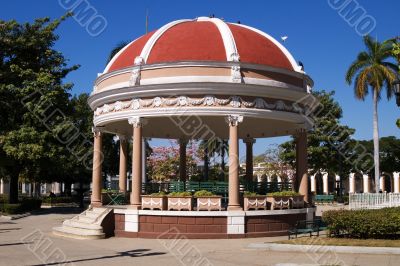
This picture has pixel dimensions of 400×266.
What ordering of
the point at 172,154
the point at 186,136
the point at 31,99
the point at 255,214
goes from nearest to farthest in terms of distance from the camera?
the point at 255,214
the point at 186,136
the point at 31,99
the point at 172,154

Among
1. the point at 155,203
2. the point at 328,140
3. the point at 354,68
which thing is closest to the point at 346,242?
the point at 155,203

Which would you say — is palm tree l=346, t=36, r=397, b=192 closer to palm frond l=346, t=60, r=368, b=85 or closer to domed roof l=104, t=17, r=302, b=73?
palm frond l=346, t=60, r=368, b=85

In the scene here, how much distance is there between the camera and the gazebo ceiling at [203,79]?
2200 centimetres

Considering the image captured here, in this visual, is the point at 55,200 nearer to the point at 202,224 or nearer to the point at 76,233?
the point at 76,233

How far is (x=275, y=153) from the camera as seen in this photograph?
2894 inches

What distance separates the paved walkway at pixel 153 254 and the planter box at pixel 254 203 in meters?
1.59

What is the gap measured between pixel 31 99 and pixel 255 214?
22.5 m

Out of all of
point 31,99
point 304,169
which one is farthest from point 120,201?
point 31,99

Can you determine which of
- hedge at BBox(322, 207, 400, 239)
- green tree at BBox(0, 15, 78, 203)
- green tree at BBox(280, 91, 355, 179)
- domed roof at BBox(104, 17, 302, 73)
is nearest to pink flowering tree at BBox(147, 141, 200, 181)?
green tree at BBox(280, 91, 355, 179)

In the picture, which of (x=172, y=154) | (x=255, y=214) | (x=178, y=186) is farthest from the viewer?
(x=172, y=154)

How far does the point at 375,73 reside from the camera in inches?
1615

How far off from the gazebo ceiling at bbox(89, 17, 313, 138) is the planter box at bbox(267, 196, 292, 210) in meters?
3.76

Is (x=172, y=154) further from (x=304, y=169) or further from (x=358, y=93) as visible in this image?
(x=304, y=169)

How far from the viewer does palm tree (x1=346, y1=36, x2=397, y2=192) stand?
4119 centimetres
